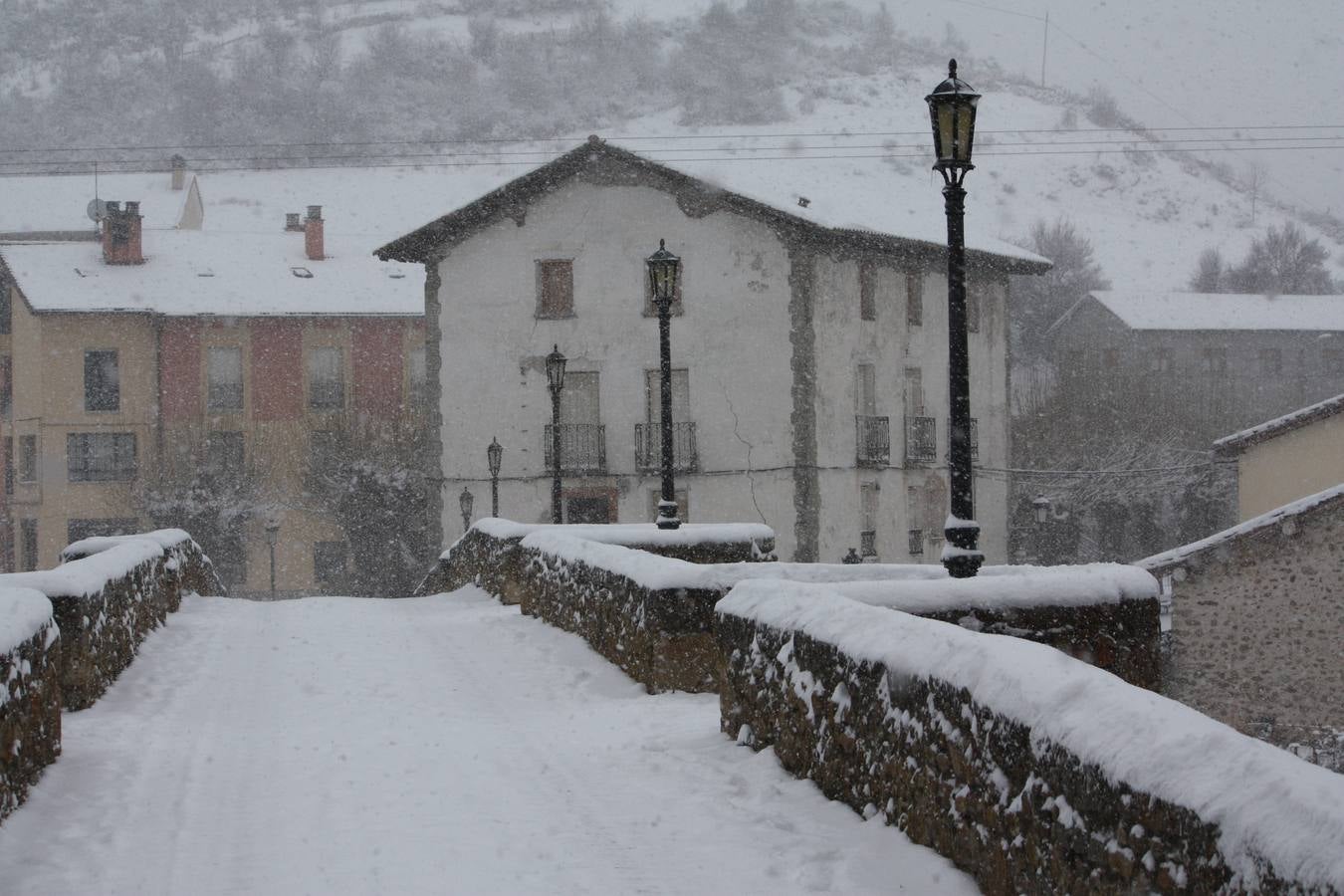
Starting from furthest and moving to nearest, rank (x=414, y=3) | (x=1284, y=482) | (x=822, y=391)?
1. (x=414, y=3)
2. (x=822, y=391)
3. (x=1284, y=482)

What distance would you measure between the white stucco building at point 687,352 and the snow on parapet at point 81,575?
20.5 meters

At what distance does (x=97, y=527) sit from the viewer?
44.8 m

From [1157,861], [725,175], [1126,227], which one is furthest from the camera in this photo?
[1126,227]

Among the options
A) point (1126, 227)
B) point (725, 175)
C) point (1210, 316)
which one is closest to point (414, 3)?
Answer: point (1126, 227)

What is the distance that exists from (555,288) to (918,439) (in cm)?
914

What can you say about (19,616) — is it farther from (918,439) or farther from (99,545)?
A: (918,439)

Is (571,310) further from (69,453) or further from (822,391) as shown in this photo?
(69,453)

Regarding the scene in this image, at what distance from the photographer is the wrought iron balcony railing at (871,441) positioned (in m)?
33.8

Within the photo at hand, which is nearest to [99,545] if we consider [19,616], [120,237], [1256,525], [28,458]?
[19,616]

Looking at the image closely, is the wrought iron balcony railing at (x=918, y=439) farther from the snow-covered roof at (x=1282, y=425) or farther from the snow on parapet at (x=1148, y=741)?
the snow on parapet at (x=1148, y=741)

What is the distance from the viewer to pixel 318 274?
48.3 meters

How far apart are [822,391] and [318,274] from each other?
2146 centimetres

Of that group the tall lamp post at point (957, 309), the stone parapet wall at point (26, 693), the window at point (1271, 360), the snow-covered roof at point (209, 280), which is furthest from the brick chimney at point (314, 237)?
the stone parapet wall at point (26, 693)

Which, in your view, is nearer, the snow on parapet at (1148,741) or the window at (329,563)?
the snow on parapet at (1148,741)
